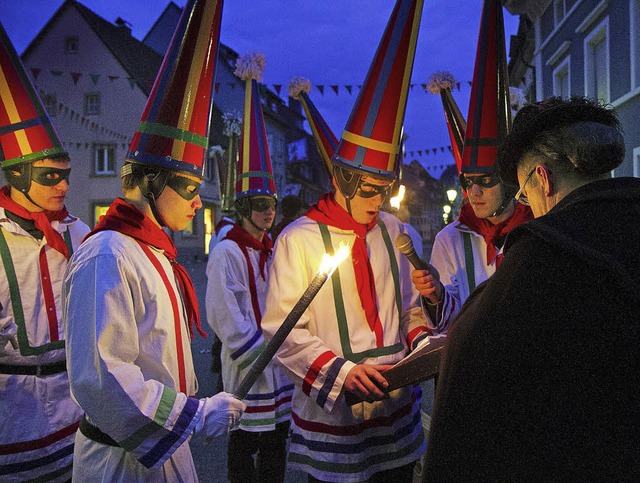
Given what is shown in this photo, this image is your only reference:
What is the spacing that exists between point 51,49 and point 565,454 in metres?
31.5

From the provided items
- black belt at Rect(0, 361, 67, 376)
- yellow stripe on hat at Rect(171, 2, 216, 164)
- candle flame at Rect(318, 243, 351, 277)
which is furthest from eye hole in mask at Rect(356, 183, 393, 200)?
black belt at Rect(0, 361, 67, 376)

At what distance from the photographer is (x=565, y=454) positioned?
51.6 inches

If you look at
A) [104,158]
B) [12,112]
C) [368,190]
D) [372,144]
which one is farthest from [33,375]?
[104,158]

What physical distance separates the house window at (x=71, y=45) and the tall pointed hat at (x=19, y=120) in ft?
90.1

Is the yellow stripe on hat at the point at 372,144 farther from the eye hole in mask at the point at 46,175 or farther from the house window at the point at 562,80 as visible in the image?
the house window at the point at 562,80

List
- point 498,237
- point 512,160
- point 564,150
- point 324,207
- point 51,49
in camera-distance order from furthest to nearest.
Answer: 1. point 51,49
2. point 498,237
3. point 324,207
4. point 512,160
5. point 564,150

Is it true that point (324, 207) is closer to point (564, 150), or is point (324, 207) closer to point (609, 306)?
point (564, 150)

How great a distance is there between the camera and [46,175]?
126 inches

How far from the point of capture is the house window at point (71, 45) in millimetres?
26891

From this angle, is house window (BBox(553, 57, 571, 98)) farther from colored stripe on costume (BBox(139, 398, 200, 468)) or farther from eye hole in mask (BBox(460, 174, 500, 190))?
colored stripe on costume (BBox(139, 398, 200, 468))

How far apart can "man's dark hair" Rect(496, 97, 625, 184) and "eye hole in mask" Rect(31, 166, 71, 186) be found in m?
2.70

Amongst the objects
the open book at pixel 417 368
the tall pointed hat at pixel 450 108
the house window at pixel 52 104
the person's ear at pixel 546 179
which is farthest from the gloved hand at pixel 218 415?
the house window at pixel 52 104

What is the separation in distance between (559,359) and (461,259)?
2.24m

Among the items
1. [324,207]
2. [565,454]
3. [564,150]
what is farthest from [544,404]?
[324,207]
